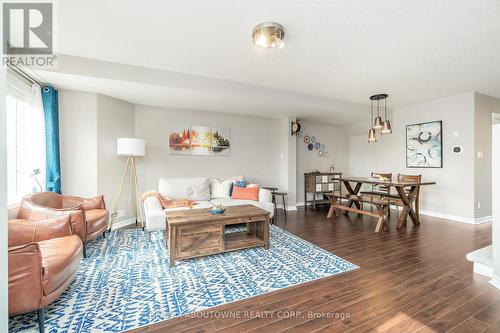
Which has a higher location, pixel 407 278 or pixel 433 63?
pixel 433 63

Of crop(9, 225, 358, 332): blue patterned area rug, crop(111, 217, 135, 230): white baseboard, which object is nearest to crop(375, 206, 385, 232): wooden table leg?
crop(9, 225, 358, 332): blue patterned area rug

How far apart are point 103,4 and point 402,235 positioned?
4603 millimetres

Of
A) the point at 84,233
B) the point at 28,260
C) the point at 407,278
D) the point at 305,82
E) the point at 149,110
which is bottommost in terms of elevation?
the point at 407,278

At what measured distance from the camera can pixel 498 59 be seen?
2779mm

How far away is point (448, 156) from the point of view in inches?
170

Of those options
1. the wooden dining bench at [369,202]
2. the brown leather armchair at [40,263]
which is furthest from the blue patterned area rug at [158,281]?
the wooden dining bench at [369,202]

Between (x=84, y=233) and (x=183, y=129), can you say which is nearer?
(x=84, y=233)

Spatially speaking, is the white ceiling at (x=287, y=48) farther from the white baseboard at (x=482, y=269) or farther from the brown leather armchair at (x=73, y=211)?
the white baseboard at (x=482, y=269)

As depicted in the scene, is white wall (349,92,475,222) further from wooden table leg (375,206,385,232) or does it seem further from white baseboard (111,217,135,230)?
white baseboard (111,217,135,230)

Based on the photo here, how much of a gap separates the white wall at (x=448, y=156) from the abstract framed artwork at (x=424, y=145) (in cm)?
8

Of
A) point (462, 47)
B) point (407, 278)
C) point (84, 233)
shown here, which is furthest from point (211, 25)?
point (407, 278)

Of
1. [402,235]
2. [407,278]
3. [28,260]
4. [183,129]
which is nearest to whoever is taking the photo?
[28,260]

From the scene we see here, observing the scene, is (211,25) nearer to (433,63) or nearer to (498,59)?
(433,63)

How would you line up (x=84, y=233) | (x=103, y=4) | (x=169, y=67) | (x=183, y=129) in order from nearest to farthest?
(x=103, y=4) → (x=84, y=233) → (x=169, y=67) → (x=183, y=129)
